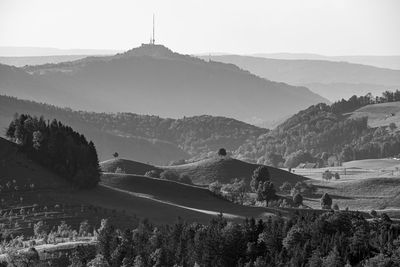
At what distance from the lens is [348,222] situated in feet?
495

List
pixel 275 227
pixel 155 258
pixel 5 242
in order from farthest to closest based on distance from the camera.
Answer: pixel 5 242 < pixel 275 227 < pixel 155 258

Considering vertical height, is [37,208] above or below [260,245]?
above

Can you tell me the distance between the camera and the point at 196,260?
138m

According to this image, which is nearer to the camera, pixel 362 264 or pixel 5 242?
pixel 362 264

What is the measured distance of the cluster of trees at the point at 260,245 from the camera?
437ft

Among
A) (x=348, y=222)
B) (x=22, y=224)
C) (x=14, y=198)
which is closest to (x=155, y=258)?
(x=348, y=222)

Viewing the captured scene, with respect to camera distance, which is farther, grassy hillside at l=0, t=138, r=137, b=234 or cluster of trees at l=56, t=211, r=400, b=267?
grassy hillside at l=0, t=138, r=137, b=234

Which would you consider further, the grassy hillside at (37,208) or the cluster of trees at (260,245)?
the grassy hillside at (37,208)

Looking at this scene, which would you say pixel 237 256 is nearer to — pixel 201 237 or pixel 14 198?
pixel 201 237

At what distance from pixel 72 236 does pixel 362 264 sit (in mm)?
46606

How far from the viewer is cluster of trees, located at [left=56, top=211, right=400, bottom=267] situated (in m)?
133

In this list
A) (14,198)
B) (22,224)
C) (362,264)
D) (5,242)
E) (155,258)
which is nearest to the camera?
(362,264)

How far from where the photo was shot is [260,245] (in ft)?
472

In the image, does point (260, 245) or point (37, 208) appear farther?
point (37, 208)
